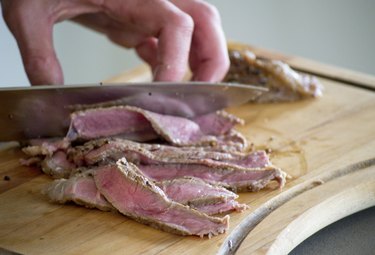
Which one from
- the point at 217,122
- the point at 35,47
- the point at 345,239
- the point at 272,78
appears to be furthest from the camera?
the point at 272,78

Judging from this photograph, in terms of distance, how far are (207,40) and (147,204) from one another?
3.48ft

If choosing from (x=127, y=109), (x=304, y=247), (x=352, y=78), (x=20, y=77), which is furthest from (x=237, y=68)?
(x=20, y=77)

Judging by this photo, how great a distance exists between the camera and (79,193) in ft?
8.59

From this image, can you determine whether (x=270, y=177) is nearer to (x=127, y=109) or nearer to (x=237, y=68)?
(x=127, y=109)

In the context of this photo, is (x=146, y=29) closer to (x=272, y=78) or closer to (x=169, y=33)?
(x=169, y=33)

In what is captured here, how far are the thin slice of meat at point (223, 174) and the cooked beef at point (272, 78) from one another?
32.7 inches

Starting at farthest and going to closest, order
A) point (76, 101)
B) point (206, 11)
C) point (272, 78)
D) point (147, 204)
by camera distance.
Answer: point (272, 78) → point (206, 11) → point (76, 101) → point (147, 204)

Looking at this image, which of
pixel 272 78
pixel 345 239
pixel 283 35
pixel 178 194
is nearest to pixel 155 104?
pixel 178 194

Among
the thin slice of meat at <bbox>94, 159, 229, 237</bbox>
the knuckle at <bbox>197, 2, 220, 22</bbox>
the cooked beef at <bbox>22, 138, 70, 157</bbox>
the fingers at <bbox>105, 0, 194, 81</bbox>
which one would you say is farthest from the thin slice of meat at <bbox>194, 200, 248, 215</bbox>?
the knuckle at <bbox>197, 2, 220, 22</bbox>

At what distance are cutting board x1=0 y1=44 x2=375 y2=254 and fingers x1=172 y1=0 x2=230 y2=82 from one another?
0.67ft

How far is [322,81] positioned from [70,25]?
241 cm

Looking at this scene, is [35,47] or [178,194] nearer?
[178,194]

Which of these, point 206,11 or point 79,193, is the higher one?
point 206,11

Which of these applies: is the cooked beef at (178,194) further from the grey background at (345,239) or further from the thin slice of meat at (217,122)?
the thin slice of meat at (217,122)
